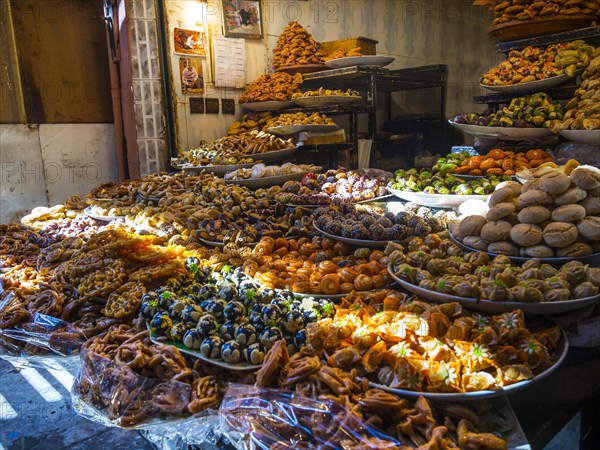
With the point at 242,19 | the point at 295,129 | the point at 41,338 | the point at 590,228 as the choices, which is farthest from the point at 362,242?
the point at 242,19

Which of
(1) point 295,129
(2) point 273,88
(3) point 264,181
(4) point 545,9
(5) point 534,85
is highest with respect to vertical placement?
(4) point 545,9

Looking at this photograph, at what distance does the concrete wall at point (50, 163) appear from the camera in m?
5.66

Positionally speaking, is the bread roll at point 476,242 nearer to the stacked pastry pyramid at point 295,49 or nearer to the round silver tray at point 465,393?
the round silver tray at point 465,393

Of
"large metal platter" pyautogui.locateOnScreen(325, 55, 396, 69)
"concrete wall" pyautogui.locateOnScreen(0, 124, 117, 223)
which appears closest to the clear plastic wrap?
"large metal platter" pyautogui.locateOnScreen(325, 55, 396, 69)

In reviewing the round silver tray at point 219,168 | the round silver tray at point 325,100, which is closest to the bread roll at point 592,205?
the round silver tray at point 219,168

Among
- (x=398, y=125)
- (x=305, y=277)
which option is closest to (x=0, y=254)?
(x=305, y=277)

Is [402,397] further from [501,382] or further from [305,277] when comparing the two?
[305,277]

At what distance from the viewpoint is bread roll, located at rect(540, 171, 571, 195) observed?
1935 millimetres

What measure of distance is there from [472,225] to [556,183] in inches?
15.2

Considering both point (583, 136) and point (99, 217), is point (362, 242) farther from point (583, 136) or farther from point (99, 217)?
point (99, 217)

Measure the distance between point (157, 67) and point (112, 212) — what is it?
8.54 feet

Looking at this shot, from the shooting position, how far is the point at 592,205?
1.91 metres

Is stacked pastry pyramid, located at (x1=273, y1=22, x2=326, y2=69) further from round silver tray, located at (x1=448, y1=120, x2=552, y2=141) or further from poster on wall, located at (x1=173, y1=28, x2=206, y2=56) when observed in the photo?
round silver tray, located at (x1=448, y1=120, x2=552, y2=141)

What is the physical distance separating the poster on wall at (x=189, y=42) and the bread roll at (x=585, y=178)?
4926mm
